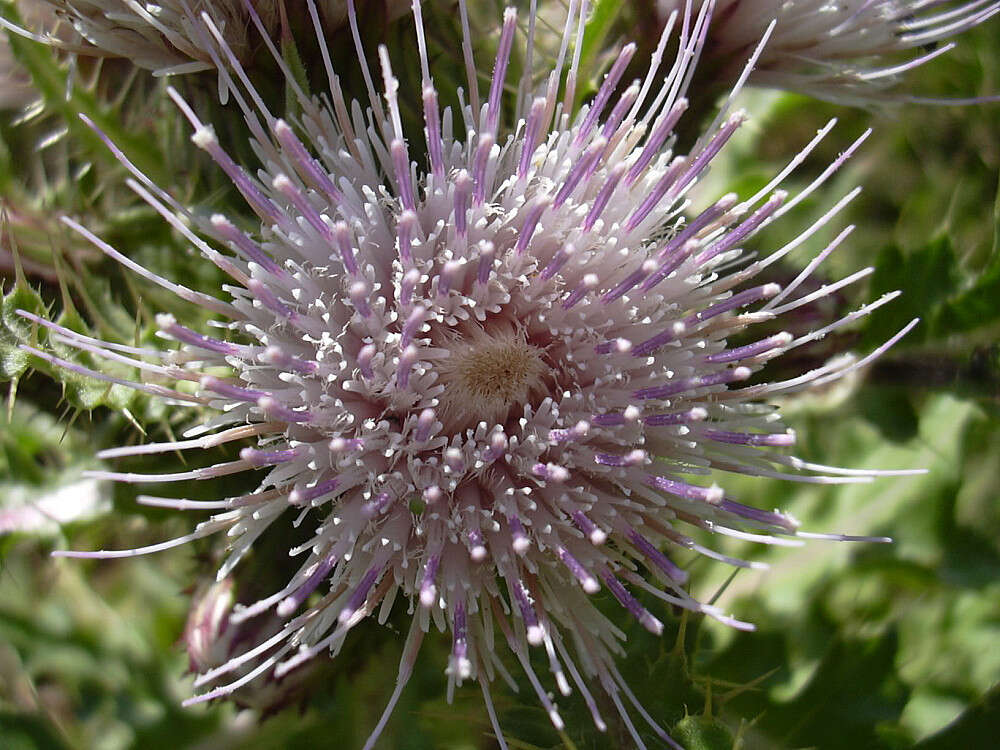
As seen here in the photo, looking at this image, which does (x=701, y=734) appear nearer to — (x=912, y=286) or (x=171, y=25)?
(x=912, y=286)

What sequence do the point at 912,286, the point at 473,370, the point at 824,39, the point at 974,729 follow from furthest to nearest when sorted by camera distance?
the point at 912,286, the point at 974,729, the point at 824,39, the point at 473,370

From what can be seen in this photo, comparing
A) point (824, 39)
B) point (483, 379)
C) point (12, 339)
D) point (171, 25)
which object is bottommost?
point (12, 339)

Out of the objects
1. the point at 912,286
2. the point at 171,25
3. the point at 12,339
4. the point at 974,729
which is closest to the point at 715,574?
the point at 974,729

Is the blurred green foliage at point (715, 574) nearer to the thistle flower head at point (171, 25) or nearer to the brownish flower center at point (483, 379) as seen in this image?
the thistle flower head at point (171, 25)

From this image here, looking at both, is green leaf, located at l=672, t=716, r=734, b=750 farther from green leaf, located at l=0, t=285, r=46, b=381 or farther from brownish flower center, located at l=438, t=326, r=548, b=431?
green leaf, located at l=0, t=285, r=46, b=381

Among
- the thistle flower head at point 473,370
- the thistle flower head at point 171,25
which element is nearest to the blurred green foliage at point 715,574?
the thistle flower head at point 171,25
